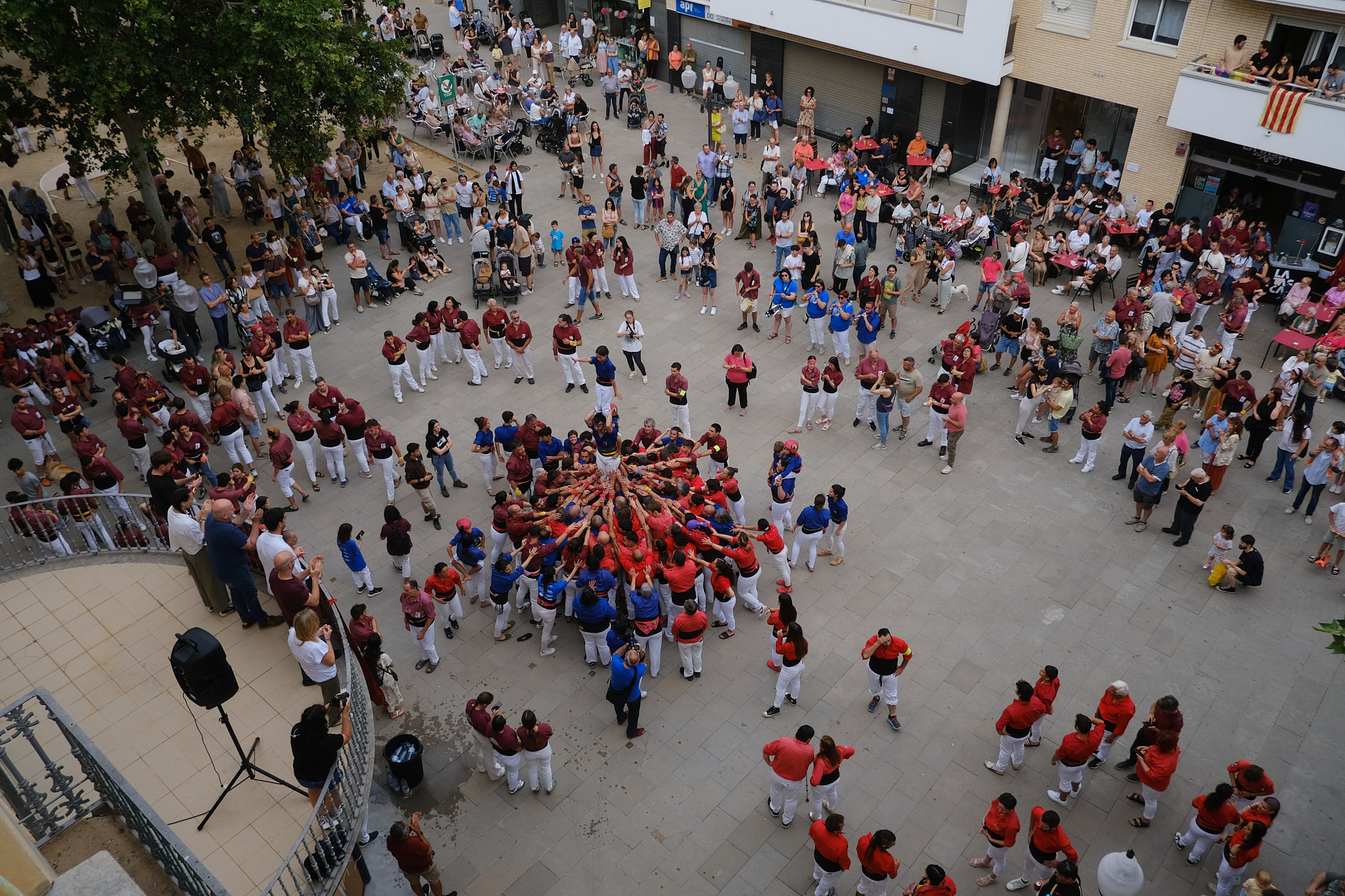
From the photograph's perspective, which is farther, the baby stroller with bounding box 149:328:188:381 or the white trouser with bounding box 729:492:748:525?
the baby stroller with bounding box 149:328:188:381

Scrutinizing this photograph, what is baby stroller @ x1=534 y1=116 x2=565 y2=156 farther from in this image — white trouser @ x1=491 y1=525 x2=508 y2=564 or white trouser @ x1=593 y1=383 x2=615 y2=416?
white trouser @ x1=491 y1=525 x2=508 y2=564

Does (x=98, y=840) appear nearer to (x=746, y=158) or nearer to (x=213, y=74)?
(x=213, y=74)

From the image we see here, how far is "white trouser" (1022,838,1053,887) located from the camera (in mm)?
9891

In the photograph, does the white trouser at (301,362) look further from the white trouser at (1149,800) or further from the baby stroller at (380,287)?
the white trouser at (1149,800)

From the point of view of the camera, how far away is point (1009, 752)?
11.2 metres

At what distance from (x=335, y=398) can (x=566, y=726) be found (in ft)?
22.5

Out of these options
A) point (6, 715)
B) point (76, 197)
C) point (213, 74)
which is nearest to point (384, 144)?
point (76, 197)

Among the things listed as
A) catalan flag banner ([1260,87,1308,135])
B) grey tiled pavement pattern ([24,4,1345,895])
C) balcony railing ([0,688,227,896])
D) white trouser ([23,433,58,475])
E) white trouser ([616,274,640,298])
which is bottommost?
grey tiled pavement pattern ([24,4,1345,895])

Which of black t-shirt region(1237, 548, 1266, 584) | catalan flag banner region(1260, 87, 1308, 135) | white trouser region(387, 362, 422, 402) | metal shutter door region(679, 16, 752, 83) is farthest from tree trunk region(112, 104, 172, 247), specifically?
catalan flag banner region(1260, 87, 1308, 135)

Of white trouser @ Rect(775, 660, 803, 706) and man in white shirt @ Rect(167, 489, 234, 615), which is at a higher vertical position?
man in white shirt @ Rect(167, 489, 234, 615)

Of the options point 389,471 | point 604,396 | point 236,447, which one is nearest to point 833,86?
point 604,396

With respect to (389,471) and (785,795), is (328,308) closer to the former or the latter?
(389,471)

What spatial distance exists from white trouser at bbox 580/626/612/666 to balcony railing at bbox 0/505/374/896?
3.50 m

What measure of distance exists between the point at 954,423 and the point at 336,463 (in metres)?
10.0
